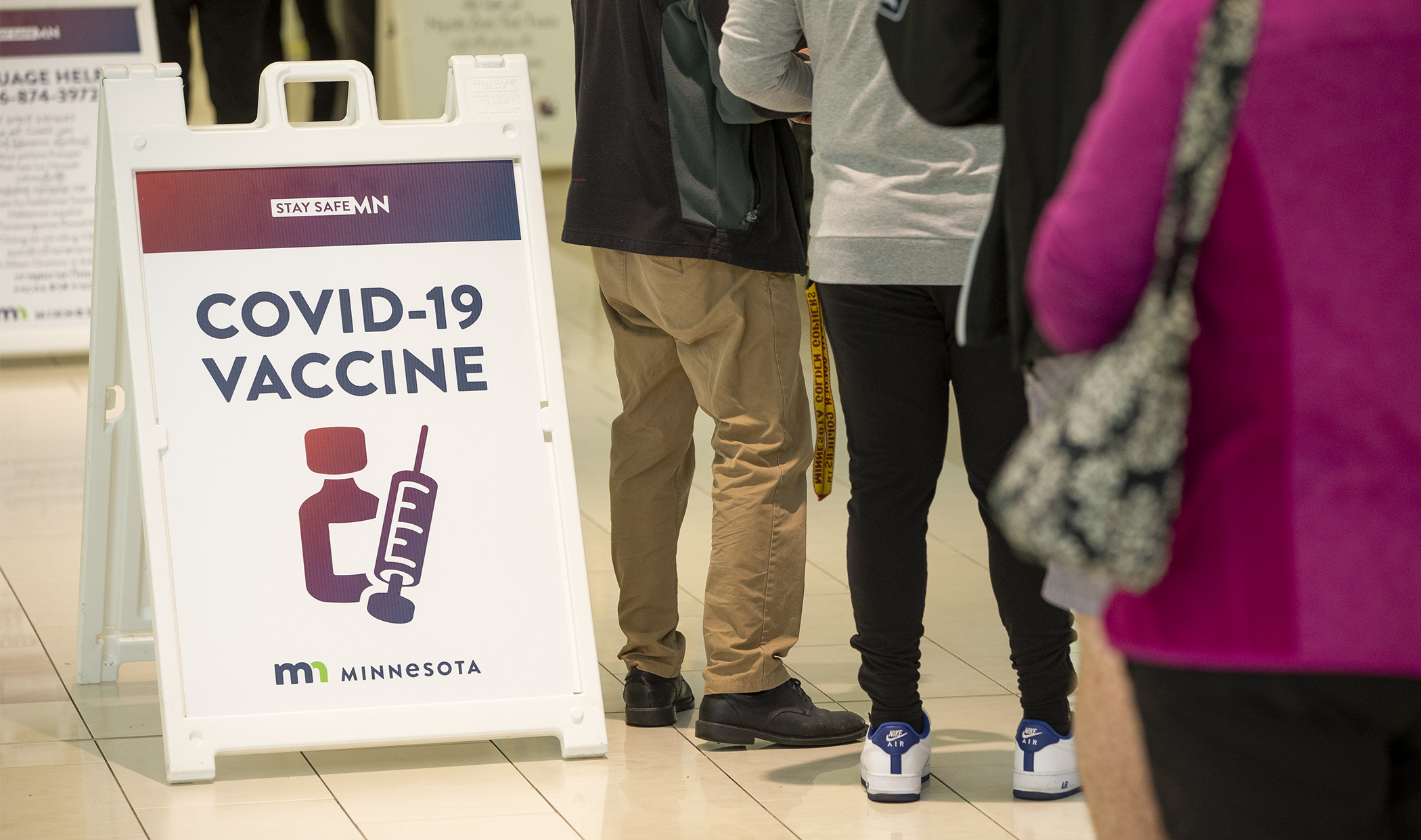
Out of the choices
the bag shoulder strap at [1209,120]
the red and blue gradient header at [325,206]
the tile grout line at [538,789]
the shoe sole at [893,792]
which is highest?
the bag shoulder strap at [1209,120]

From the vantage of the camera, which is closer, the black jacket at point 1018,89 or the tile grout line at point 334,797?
the black jacket at point 1018,89

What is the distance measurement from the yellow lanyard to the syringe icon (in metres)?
0.64

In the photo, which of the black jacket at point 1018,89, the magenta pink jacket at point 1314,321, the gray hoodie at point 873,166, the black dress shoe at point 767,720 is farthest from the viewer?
the black dress shoe at point 767,720

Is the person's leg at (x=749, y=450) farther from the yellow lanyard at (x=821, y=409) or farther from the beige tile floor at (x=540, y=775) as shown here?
the beige tile floor at (x=540, y=775)

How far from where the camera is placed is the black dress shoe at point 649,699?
2938mm

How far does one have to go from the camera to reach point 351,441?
2.74 metres

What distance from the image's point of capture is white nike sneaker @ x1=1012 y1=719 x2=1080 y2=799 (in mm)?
2543

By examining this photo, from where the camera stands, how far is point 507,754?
9.18 ft

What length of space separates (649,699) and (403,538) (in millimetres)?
536

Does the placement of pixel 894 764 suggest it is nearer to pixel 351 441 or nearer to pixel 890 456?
pixel 890 456

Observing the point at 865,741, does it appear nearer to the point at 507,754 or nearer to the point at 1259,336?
the point at 507,754

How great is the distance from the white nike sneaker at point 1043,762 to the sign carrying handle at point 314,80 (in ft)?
4.70

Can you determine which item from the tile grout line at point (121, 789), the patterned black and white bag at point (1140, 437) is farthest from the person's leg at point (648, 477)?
the patterned black and white bag at point (1140, 437)

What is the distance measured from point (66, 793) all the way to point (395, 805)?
1.73 ft
